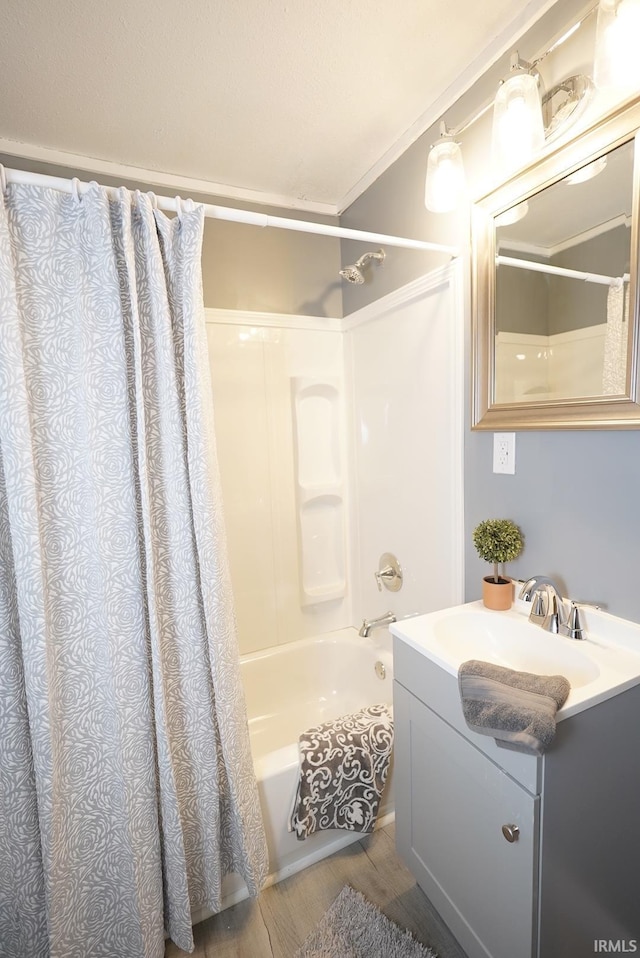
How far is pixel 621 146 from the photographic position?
38.1 inches

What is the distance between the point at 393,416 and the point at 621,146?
3.50 feet

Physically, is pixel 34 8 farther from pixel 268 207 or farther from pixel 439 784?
pixel 439 784

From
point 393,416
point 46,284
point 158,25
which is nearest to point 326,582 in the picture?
point 393,416

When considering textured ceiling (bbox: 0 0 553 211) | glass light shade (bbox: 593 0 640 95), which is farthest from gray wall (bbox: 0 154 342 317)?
glass light shade (bbox: 593 0 640 95)

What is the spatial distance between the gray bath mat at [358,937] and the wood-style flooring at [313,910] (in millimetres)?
27

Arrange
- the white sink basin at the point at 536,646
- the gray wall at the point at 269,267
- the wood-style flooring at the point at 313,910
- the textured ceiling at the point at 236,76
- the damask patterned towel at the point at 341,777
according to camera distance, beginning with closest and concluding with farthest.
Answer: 1. the white sink basin at the point at 536,646
2. the textured ceiling at the point at 236,76
3. the wood-style flooring at the point at 313,910
4. the damask patterned towel at the point at 341,777
5. the gray wall at the point at 269,267

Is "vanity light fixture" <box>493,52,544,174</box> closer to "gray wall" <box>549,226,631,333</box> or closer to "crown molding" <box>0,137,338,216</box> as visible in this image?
"gray wall" <box>549,226,631,333</box>

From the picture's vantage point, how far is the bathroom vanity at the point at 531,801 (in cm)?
86

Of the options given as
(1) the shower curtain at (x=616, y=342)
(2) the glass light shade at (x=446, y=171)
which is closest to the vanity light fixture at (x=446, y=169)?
(2) the glass light shade at (x=446, y=171)

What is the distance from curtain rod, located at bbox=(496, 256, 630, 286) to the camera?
1.00 meters

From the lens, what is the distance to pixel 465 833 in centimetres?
102

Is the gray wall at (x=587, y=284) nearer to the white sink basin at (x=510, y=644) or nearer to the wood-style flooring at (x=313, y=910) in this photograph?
the white sink basin at (x=510, y=644)

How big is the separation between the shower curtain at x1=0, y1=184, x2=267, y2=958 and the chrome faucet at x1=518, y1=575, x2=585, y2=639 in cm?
83

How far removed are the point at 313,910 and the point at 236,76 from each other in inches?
101
